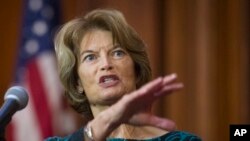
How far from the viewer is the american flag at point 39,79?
178cm

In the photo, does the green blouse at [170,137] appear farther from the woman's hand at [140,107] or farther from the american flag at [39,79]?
the woman's hand at [140,107]

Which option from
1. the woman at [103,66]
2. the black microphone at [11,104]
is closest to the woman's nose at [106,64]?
the woman at [103,66]

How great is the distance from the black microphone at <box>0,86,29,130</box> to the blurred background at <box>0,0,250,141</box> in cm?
68

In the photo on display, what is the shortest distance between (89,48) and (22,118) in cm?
42

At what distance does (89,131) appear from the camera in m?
1.12

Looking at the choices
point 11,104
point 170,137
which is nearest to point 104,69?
point 170,137

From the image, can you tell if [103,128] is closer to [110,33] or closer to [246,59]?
[110,33]

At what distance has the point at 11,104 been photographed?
102 centimetres

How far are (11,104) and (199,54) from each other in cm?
87

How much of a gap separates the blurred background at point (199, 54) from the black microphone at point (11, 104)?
68 centimetres

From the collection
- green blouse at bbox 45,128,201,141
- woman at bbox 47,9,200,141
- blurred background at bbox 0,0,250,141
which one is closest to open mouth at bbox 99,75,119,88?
woman at bbox 47,9,200,141

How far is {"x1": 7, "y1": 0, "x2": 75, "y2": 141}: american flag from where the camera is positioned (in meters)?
1.78

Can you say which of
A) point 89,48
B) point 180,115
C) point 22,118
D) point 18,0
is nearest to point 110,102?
point 89,48

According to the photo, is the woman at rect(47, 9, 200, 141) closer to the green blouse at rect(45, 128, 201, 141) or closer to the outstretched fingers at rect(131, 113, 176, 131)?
the green blouse at rect(45, 128, 201, 141)
